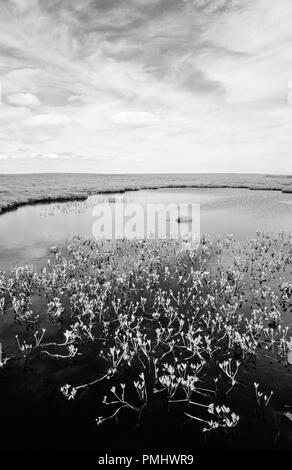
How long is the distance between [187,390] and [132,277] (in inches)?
332

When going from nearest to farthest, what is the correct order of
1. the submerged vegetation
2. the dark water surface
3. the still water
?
→ the dark water surface < the submerged vegetation < the still water

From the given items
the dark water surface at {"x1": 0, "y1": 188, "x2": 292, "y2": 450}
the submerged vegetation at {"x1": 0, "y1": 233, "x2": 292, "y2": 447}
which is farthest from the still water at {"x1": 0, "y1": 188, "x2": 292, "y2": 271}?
the dark water surface at {"x1": 0, "y1": 188, "x2": 292, "y2": 450}

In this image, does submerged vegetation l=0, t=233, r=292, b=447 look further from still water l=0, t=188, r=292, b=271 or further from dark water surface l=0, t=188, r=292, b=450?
still water l=0, t=188, r=292, b=271

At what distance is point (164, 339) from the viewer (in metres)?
10.4

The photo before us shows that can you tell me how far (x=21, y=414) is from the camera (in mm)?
7469

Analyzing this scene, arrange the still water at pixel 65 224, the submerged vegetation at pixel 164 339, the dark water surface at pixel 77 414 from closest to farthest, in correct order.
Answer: the dark water surface at pixel 77 414
the submerged vegetation at pixel 164 339
the still water at pixel 65 224

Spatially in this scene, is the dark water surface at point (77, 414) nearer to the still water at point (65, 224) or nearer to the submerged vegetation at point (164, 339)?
the submerged vegetation at point (164, 339)

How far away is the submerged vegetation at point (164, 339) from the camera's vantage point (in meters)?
7.61

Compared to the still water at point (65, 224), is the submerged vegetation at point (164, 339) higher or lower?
lower

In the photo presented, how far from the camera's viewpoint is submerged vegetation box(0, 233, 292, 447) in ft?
25.0

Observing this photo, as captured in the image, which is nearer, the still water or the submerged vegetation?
the submerged vegetation

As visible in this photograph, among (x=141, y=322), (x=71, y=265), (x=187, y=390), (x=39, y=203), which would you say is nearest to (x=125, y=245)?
(x=71, y=265)

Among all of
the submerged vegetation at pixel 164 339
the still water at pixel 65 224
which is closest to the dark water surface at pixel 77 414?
the submerged vegetation at pixel 164 339

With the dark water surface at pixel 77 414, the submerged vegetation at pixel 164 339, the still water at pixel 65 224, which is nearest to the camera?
the dark water surface at pixel 77 414
